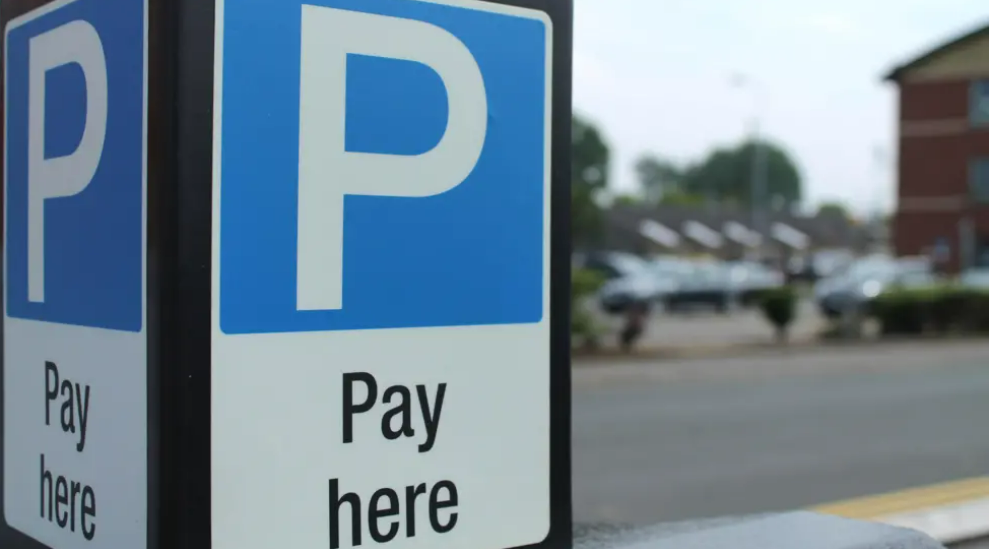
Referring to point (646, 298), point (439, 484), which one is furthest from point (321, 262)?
point (646, 298)

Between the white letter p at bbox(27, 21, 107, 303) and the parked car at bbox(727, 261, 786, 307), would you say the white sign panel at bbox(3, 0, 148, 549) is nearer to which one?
the white letter p at bbox(27, 21, 107, 303)

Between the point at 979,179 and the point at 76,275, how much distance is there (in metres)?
49.8

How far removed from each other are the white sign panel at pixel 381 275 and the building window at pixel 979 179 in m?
49.1

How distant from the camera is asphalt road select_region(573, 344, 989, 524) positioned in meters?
8.13

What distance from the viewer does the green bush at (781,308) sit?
72.6 feet

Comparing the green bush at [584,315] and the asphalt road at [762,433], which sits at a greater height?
the green bush at [584,315]

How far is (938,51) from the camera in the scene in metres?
46.4

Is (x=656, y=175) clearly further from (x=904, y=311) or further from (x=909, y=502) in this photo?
(x=909, y=502)

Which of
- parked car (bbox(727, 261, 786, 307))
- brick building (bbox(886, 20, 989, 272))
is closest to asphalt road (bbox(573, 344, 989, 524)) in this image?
parked car (bbox(727, 261, 786, 307))

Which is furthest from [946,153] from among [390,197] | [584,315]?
[390,197]

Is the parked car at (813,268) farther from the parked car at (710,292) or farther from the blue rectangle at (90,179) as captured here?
the blue rectangle at (90,179)

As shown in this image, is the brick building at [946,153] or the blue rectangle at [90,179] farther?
the brick building at [946,153]

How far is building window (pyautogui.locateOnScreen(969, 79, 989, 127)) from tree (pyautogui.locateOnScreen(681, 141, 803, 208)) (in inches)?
2673

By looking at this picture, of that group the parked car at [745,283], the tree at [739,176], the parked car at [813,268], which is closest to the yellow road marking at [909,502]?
the parked car at [745,283]
